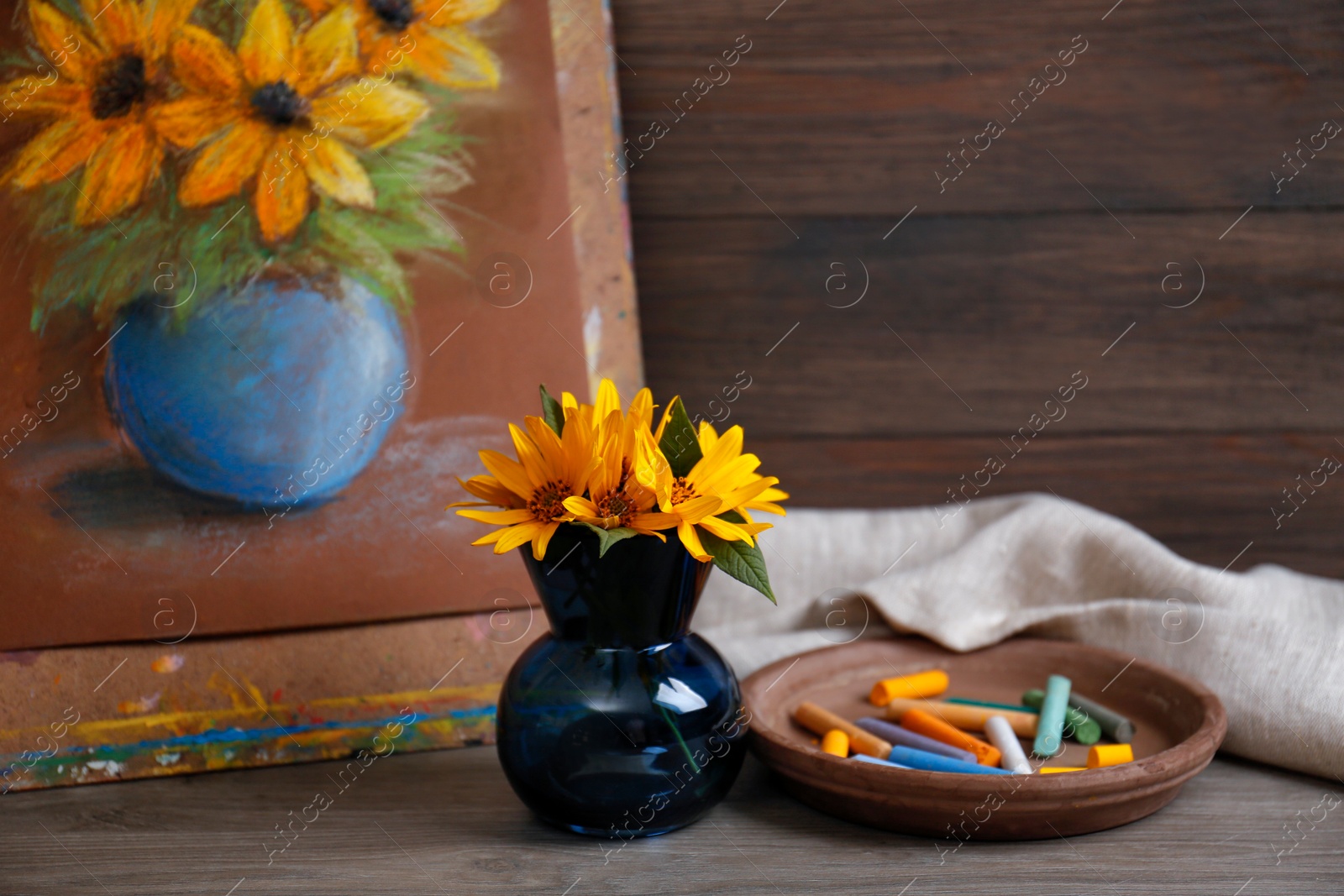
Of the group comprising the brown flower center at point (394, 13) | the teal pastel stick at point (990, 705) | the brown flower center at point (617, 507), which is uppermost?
the brown flower center at point (394, 13)

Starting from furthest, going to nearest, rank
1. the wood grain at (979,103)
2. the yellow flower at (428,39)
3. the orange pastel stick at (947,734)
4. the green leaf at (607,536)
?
the wood grain at (979,103), the yellow flower at (428,39), the orange pastel stick at (947,734), the green leaf at (607,536)

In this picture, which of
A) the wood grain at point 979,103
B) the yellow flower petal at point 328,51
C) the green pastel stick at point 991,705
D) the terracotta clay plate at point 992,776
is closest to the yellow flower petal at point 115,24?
the yellow flower petal at point 328,51

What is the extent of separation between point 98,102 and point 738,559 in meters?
0.52

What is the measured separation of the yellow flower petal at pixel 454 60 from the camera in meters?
0.71

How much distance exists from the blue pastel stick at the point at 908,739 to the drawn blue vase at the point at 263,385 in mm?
382

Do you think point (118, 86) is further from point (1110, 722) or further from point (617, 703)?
point (1110, 722)

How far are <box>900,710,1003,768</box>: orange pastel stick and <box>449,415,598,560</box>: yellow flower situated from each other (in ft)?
0.91

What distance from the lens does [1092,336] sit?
0.89m

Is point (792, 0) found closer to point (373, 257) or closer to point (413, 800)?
point (373, 257)

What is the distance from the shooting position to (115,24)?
662 millimetres

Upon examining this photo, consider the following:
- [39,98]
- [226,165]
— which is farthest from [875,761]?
[39,98]

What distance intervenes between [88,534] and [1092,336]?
2.66ft

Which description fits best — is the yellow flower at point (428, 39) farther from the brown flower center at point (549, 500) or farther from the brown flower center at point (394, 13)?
the brown flower center at point (549, 500)

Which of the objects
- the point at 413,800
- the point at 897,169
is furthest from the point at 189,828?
the point at 897,169
